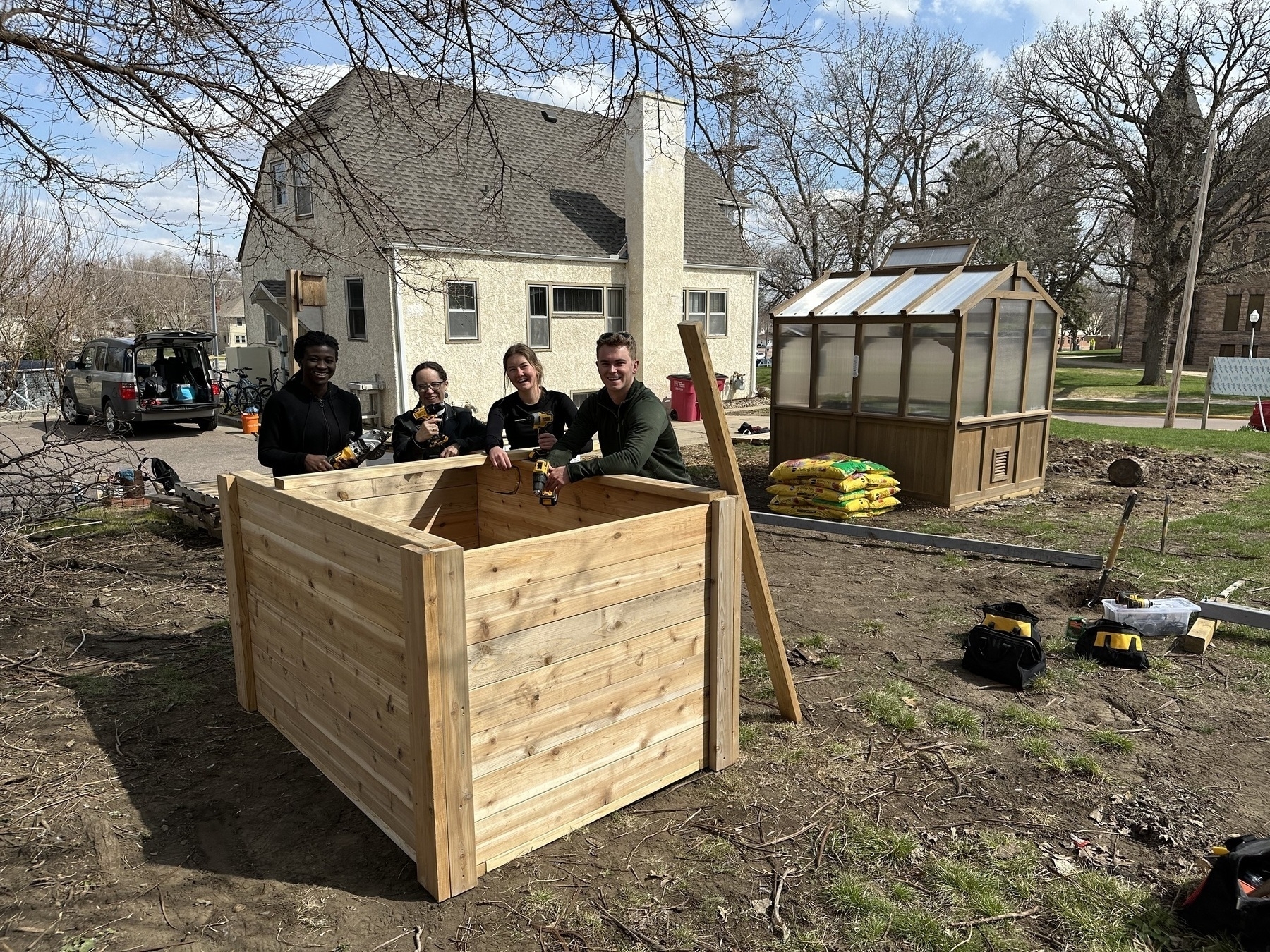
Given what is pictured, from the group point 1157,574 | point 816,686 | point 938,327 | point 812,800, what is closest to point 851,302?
point 938,327

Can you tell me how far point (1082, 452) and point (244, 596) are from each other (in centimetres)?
1323

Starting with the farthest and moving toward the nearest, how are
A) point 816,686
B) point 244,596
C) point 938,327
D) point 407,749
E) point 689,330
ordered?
point 938,327 → point 816,686 → point 244,596 → point 689,330 → point 407,749

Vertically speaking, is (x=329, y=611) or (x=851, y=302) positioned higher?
(x=851, y=302)

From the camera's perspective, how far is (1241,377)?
18.1m

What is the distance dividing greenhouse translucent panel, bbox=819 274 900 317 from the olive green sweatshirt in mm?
6941

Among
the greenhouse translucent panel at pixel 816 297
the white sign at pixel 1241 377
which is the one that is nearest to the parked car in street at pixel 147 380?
the greenhouse translucent panel at pixel 816 297

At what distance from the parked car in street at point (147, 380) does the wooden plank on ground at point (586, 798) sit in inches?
617

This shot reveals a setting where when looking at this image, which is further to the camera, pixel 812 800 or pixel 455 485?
pixel 455 485

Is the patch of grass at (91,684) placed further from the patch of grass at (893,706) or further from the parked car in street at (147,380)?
the parked car in street at (147,380)

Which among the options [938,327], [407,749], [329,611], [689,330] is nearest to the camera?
[407,749]

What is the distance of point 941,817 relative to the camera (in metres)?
3.59

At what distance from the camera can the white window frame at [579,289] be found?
1914cm

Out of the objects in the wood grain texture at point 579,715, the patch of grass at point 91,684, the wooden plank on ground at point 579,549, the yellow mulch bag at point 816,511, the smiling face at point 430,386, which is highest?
the smiling face at point 430,386

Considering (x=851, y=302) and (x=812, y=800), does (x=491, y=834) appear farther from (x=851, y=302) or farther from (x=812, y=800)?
(x=851, y=302)
